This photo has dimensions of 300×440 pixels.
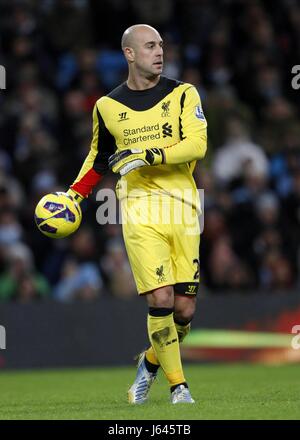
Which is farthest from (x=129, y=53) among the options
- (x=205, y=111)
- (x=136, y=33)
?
(x=205, y=111)

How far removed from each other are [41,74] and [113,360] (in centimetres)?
458

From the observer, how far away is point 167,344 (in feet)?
29.1

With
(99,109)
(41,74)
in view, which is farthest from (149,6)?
(99,109)

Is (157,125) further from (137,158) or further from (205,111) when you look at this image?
(205,111)

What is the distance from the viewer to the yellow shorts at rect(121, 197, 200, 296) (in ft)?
28.9

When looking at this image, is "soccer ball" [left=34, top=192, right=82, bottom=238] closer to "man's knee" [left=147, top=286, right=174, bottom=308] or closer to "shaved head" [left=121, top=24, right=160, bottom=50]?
"man's knee" [left=147, top=286, right=174, bottom=308]

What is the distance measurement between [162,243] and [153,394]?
1.79 metres

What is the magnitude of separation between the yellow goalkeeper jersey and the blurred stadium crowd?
5736 millimetres

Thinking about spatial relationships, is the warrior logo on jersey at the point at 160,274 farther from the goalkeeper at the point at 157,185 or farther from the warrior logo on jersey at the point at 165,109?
the warrior logo on jersey at the point at 165,109

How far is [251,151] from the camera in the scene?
636 inches

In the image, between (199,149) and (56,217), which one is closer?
(199,149)

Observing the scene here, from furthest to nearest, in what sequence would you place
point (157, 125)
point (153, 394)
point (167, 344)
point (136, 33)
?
point (153, 394) → point (136, 33) → point (157, 125) → point (167, 344)

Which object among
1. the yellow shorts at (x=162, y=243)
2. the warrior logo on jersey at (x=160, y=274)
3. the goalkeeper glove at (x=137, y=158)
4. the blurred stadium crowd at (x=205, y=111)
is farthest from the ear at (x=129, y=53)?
the blurred stadium crowd at (x=205, y=111)

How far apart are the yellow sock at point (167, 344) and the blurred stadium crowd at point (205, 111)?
19.5ft
